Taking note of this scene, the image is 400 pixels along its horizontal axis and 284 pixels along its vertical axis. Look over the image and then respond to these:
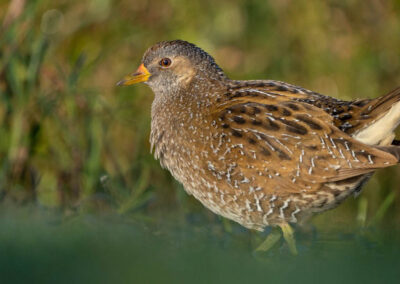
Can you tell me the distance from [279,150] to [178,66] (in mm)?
881

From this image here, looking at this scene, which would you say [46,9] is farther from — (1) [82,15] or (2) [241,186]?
(2) [241,186]

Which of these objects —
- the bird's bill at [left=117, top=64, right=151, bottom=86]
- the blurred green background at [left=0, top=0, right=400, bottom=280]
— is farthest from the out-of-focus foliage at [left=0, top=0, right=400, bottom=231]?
the bird's bill at [left=117, top=64, right=151, bottom=86]

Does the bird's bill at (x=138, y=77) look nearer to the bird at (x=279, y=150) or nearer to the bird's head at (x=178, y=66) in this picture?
the bird's head at (x=178, y=66)

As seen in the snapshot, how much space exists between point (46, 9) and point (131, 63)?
2.64ft

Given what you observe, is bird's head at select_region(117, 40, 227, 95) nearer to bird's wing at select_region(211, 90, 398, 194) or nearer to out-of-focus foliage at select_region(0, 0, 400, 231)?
bird's wing at select_region(211, 90, 398, 194)

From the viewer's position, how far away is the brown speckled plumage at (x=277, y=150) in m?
3.28

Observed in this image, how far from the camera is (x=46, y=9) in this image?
5.59 meters

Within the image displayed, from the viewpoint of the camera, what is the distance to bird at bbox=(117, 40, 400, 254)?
328cm

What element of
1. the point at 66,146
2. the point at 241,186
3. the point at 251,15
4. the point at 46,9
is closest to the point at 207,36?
the point at 251,15

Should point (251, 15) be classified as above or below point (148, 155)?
above

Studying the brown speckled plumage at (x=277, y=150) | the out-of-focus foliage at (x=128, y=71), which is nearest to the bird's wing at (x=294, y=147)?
the brown speckled plumage at (x=277, y=150)

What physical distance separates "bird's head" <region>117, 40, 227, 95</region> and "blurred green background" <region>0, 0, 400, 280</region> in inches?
26.4

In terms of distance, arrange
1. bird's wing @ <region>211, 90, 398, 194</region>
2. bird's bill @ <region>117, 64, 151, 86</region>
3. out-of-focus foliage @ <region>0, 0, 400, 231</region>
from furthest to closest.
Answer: out-of-focus foliage @ <region>0, 0, 400, 231</region> → bird's bill @ <region>117, 64, 151, 86</region> → bird's wing @ <region>211, 90, 398, 194</region>

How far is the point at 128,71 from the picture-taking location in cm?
589
